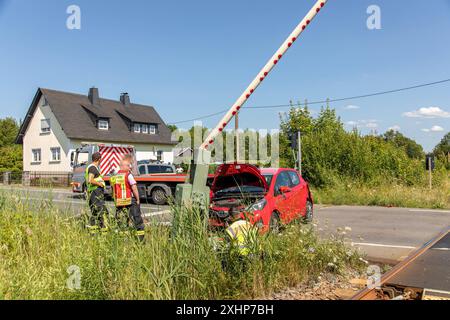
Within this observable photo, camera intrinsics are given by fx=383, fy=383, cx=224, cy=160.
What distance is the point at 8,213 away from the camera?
20.0ft

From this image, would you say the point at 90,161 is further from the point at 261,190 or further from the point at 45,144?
the point at 45,144

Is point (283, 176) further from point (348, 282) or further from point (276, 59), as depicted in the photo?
point (348, 282)

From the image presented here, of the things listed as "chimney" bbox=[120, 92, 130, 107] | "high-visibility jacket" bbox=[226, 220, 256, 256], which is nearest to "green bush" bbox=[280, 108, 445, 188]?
"high-visibility jacket" bbox=[226, 220, 256, 256]

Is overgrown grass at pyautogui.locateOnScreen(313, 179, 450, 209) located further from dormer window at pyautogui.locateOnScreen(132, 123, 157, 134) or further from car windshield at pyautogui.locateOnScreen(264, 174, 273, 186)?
dormer window at pyautogui.locateOnScreen(132, 123, 157, 134)

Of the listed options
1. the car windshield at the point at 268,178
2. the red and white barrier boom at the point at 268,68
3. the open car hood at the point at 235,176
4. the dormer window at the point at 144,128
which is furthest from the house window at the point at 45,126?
the red and white barrier boom at the point at 268,68

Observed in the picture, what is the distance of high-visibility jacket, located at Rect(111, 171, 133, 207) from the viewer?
723 cm

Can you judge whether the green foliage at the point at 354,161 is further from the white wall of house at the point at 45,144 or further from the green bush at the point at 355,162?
the white wall of house at the point at 45,144

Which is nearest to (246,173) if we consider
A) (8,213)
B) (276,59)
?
(276,59)

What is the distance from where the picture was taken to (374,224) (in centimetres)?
1047

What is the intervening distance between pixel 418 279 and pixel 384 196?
12.0 metres

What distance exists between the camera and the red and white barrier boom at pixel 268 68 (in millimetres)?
6379

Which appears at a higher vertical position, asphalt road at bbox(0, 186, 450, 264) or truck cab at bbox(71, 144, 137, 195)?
truck cab at bbox(71, 144, 137, 195)

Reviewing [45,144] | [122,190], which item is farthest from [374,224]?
[45,144]

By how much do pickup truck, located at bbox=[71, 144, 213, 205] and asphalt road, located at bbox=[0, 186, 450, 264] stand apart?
500 cm
